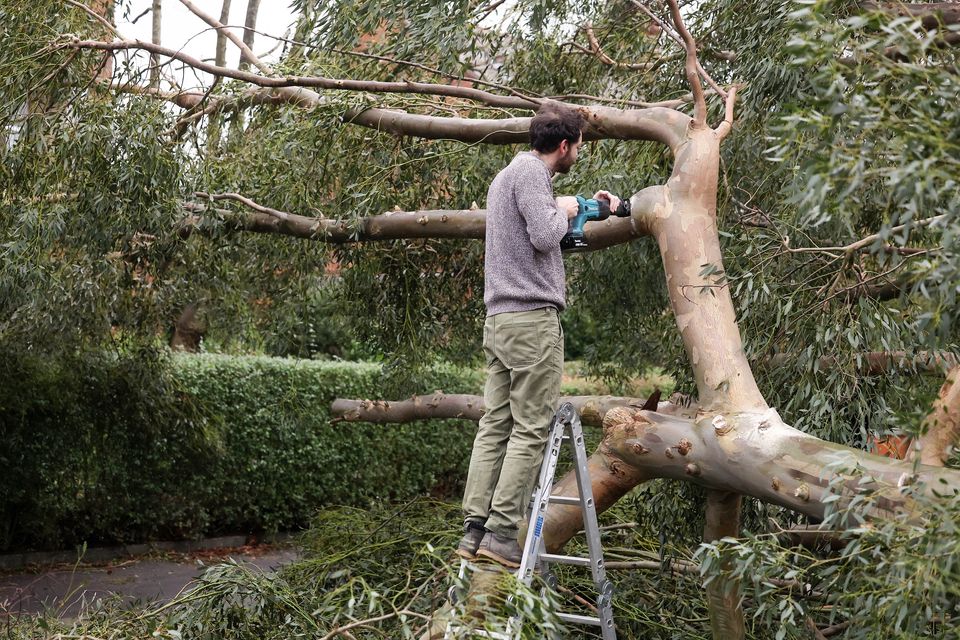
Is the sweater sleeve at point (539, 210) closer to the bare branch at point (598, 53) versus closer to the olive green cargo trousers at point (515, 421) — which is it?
the olive green cargo trousers at point (515, 421)

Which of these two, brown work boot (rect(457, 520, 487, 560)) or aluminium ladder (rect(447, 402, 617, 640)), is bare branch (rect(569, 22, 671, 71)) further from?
brown work boot (rect(457, 520, 487, 560))

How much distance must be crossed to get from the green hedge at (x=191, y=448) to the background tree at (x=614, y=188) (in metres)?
1.29

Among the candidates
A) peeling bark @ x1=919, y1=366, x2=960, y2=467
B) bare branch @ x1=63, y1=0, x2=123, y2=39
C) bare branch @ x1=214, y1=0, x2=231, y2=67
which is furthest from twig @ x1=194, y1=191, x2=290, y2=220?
bare branch @ x1=214, y1=0, x2=231, y2=67

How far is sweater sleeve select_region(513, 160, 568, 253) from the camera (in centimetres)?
405

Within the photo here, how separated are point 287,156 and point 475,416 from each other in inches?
85.0

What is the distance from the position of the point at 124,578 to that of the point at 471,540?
22.9 ft

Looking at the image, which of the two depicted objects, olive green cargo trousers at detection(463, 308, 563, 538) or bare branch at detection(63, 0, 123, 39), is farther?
bare branch at detection(63, 0, 123, 39)

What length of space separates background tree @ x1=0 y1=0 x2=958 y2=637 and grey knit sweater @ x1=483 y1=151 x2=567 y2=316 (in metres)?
0.67

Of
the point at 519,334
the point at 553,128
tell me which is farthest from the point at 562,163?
the point at 519,334

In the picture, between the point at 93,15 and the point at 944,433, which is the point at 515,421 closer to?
the point at 944,433

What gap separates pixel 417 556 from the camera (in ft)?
17.7

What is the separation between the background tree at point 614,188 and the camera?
9.54 feet

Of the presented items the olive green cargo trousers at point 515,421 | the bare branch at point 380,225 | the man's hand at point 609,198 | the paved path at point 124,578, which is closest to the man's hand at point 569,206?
the man's hand at point 609,198

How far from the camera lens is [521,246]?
4.20 m
